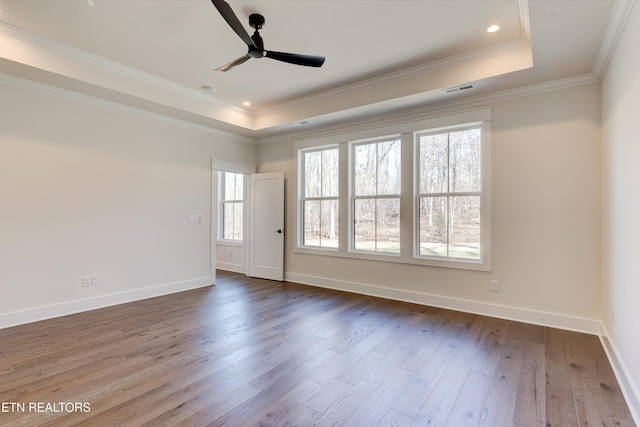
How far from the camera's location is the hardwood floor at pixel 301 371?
6.40ft

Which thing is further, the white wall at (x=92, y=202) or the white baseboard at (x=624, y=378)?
the white wall at (x=92, y=202)

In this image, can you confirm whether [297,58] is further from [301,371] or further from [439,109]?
[301,371]

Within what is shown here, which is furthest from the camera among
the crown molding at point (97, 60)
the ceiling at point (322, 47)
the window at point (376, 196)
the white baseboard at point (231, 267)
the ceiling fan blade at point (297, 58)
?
the white baseboard at point (231, 267)

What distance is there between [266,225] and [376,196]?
2.29 meters

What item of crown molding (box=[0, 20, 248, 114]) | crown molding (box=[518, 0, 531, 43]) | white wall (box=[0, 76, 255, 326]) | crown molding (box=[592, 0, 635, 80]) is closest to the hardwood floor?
white wall (box=[0, 76, 255, 326])

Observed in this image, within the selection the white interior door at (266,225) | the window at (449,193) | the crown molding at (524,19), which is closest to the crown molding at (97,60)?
the white interior door at (266,225)

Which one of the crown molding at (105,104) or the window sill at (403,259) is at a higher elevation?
the crown molding at (105,104)

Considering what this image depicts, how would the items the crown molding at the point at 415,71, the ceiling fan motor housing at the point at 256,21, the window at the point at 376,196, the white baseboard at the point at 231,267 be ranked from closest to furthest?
the ceiling fan motor housing at the point at 256,21, the crown molding at the point at 415,71, the window at the point at 376,196, the white baseboard at the point at 231,267

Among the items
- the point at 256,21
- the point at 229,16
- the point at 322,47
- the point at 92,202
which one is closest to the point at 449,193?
the point at 322,47

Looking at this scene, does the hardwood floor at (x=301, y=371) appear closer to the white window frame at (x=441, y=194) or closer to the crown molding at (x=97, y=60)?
the white window frame at (x=441, y=194)

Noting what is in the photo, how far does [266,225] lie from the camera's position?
606 cm

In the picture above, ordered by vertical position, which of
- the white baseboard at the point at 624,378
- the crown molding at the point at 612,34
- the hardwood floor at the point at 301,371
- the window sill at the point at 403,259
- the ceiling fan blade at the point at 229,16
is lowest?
the hardwood floor at the point at 301,371

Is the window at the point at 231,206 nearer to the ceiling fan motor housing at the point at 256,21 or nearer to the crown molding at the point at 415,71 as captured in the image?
the crown molding at the point at 415,71

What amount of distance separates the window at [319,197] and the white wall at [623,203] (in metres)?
3.44
